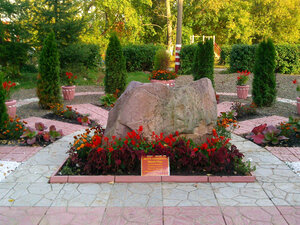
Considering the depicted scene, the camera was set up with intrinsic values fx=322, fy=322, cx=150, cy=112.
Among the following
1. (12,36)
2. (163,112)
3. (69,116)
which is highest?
(12,36)

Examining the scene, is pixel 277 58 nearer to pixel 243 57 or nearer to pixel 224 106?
pixel 243 57

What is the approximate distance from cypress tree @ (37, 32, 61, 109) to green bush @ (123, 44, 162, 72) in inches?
397

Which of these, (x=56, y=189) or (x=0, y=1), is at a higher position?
(x=0, y=1)

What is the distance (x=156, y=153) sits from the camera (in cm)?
475

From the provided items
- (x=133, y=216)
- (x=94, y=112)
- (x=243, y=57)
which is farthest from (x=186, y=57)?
(x=133, y=216)

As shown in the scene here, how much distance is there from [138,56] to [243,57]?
5.93 meters

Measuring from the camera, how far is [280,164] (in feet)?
17.4

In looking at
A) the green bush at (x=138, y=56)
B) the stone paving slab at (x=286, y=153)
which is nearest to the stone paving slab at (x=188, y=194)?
the stone paving slab at (x=286, y=153)

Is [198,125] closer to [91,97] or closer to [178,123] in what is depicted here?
[178,123]

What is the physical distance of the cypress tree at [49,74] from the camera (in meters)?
8.77

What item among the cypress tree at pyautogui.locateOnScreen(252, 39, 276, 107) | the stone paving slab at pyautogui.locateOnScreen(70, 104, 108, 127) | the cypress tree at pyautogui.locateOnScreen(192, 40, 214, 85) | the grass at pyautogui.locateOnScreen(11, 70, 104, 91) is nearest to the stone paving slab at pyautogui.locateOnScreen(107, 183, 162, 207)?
the stone paving slab at pyautogui.locateOnScreen(70, 104, 108, 127)

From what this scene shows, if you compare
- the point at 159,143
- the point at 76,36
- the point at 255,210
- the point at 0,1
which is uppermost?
the point at 0,1

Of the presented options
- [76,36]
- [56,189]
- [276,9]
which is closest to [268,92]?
[56,189]

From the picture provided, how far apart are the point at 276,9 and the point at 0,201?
26.8 metres
